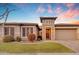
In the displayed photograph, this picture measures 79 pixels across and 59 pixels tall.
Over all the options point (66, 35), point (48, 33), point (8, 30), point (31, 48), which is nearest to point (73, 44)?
point (66, 35)

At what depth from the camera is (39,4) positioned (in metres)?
4.87

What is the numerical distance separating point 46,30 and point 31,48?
407 millimetres

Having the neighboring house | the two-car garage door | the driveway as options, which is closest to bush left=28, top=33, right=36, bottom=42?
the neighboring house

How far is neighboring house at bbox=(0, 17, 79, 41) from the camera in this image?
488 cm

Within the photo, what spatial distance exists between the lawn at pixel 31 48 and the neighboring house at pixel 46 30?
140 mm

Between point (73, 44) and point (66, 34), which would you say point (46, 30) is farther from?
point (73, 44)

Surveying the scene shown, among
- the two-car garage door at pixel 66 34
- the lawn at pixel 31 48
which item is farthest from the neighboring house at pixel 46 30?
the lawn at pixel 31 48

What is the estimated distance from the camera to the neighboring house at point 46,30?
488cm

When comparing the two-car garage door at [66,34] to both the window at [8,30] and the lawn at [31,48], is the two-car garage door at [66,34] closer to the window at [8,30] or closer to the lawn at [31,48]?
the lawn at [31,48]

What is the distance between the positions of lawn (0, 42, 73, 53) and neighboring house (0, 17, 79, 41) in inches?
5.5

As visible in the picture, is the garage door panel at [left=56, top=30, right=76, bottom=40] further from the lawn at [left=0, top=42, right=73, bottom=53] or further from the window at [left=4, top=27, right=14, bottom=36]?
the window at [left=4, top=27, right=14, bottom=36]
